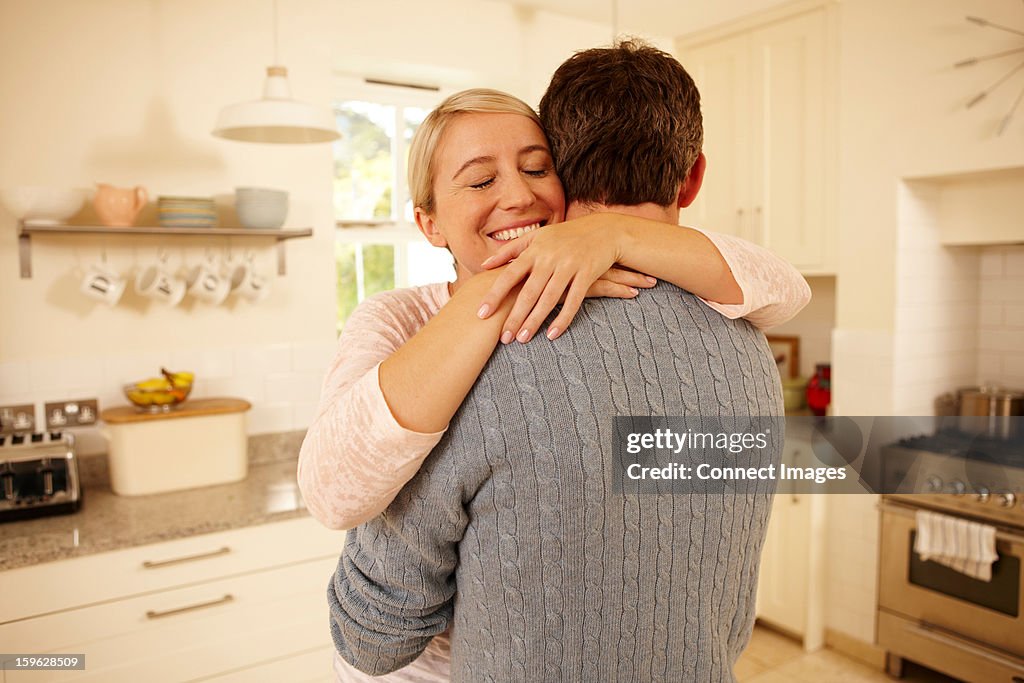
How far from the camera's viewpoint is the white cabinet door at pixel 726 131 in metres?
3.77

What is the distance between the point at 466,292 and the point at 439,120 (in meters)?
0.34

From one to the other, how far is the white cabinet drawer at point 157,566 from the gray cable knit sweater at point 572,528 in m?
1.52

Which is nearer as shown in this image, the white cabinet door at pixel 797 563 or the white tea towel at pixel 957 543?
the white tea towel at pixel 957 543

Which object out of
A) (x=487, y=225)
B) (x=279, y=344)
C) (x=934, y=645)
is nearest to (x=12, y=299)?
(x=279, y=344)

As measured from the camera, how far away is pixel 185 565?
89.0 inches

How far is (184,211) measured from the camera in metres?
2.64

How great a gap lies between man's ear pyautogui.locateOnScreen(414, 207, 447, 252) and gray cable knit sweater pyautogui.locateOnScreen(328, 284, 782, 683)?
392 mm

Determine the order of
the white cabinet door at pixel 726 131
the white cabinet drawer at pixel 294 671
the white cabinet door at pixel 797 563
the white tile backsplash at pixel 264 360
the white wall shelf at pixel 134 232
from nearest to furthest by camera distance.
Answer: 1. the white cabinet drawer at pixel 294 671
2. the white wall shelf at pixel 134 232
3. the white tile backsplash at pixel 264 360
4. the white cabinet door at pixel 797 563
5. the white cabinet door at pixel 726 131

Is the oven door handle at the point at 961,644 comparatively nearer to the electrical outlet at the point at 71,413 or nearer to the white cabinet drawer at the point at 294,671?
the white cabinet drawer at the point at 294,671

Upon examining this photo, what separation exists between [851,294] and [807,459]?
73 centimetres

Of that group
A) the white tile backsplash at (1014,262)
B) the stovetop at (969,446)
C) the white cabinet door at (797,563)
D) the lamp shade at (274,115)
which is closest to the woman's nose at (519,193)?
the lamp shade at (274,115)

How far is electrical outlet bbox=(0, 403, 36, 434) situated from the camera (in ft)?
8.35

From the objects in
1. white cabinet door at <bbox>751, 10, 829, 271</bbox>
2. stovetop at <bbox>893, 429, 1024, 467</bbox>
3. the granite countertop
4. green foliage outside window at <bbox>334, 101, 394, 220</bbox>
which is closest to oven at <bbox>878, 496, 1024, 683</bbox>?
stovetop at <bbox>893, 429, 1024, 467</bbox>

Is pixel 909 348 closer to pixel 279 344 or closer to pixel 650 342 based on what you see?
pixel 279 344
